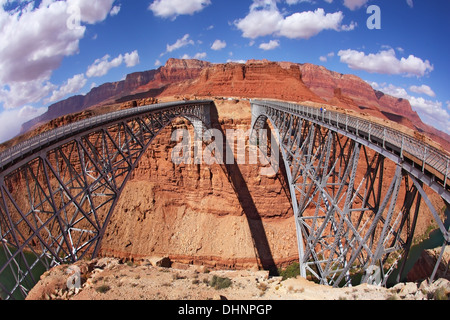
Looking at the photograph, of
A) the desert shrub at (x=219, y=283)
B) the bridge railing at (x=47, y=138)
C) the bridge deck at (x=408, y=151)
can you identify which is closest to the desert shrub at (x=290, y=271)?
the desert shrub at (x=219, y=283)

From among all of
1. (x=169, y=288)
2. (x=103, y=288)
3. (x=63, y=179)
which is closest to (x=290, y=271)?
(x=169, y=288)

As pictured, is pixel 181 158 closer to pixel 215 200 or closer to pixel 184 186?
pixel 184 186

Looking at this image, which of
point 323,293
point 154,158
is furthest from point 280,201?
point 323,293

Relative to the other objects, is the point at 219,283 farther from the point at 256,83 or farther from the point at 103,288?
the point at 256,83

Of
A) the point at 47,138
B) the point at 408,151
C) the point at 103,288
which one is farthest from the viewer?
the point at 47,138

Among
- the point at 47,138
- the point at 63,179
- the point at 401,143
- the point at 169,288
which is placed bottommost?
the point at 169,288

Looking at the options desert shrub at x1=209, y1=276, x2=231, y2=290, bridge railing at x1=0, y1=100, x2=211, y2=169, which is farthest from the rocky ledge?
bridge railing at x1=0, y1=100, x2=211, y2=169
